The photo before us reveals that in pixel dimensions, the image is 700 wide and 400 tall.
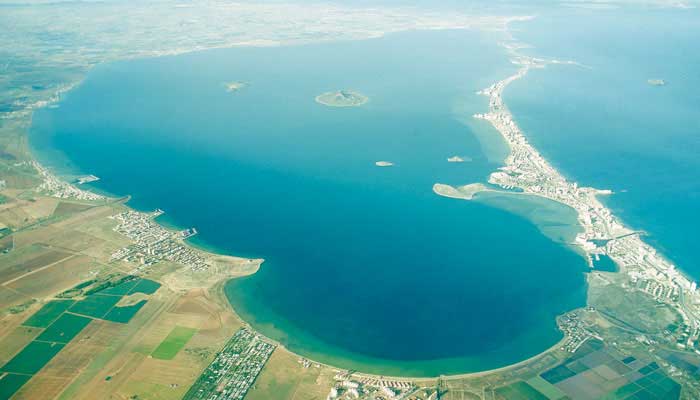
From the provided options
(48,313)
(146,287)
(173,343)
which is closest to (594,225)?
(173,343)

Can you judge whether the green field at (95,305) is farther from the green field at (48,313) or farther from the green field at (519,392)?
the green field at (519,392)

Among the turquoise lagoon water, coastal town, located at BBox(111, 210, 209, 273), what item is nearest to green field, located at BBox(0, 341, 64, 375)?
coastal town, located at BBox(111, 210, 209, 273)

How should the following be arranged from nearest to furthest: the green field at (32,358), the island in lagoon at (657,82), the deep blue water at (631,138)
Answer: the green field at (32,358) < the deep blue water at (631,138) < the island in lagoon at (657,82)

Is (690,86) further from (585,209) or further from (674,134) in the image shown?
(585,209)

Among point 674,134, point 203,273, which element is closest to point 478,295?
point 203,273

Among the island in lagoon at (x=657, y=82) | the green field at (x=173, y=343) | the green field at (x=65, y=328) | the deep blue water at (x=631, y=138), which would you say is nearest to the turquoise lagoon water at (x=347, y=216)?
the green field at (x=173, y=343)
